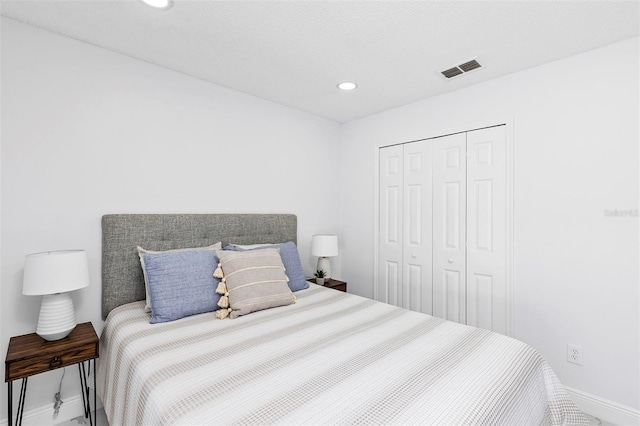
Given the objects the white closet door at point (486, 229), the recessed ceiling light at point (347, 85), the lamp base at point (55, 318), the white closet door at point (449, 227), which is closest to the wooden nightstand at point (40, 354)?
the lamp base at point (55, 318)

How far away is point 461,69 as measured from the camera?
2.38m

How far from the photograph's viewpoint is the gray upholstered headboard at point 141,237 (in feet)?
6.91

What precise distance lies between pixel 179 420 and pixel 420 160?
2782 mm

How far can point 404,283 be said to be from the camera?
3191mm

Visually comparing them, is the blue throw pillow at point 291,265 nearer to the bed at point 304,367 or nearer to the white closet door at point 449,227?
the bed at point 304,367

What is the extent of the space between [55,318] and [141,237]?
68 centimetres

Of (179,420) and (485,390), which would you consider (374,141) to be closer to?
(485,390)

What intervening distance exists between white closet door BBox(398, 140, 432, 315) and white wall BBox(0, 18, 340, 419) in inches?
57.8

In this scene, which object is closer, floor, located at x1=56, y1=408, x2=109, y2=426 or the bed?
the bed

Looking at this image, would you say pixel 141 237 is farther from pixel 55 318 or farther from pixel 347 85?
pixel 347 85

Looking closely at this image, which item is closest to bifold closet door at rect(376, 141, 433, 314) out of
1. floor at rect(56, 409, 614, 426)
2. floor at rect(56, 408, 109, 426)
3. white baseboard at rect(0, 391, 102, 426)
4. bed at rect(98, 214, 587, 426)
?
bed at rect(98, 214, 587, 426)

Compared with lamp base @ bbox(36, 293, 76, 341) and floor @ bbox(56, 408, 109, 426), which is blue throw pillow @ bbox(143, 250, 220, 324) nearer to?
lamp base @ bbox(36, 293, 76, 341)

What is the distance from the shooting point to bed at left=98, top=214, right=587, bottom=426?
1072 millimetres

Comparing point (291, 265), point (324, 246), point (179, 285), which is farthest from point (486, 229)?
point (179, 285)
